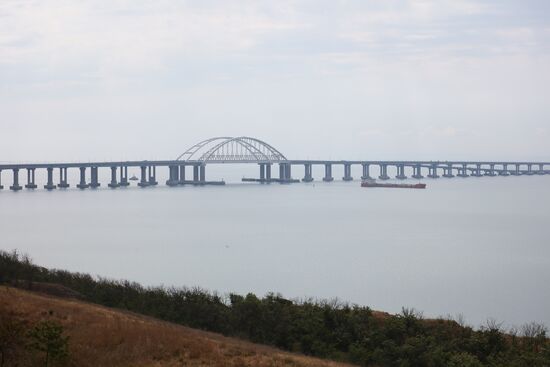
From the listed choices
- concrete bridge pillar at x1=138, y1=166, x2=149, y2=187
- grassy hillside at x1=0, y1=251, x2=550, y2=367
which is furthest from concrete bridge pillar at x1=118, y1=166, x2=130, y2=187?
grassy hillside at x1=0, y1=251, x2=550, y2=367

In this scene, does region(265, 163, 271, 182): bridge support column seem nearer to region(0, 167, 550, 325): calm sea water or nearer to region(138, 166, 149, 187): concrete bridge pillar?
region(138, 166, 149, 187): concrete bridge pillar

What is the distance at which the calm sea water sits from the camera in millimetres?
37562

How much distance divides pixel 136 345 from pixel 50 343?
2.89 m

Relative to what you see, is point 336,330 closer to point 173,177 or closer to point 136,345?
point 136,345

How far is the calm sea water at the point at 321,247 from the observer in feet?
123

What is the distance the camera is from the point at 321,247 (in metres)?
56.0

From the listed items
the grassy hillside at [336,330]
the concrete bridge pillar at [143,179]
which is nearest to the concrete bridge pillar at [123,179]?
the concrete bridge pillar at [143,179]

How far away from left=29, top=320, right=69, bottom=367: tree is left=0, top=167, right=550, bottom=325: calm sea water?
19.4 metres

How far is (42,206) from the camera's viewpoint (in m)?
100

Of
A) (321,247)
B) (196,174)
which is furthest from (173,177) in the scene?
(321,247)

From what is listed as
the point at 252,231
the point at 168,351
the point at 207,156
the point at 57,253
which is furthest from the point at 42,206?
the point at 168,351

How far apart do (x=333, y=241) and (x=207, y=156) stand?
3955 inches

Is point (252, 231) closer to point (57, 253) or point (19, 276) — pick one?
point (57, 253)

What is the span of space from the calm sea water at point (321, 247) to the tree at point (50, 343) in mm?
19373
